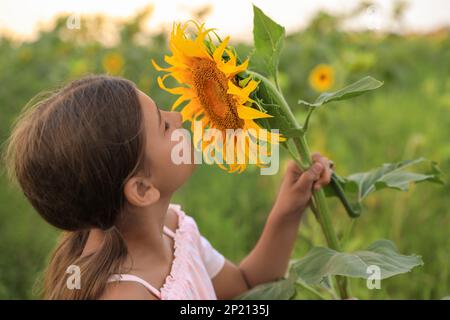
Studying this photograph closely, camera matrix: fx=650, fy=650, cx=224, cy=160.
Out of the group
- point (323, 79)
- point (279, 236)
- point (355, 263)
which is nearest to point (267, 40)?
point (355, 263)

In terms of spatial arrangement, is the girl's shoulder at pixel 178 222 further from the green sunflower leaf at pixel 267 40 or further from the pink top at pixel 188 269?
the green sunflower leaf at pixel 267 40

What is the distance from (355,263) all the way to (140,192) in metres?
0.32

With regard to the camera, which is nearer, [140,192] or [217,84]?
[217,84]

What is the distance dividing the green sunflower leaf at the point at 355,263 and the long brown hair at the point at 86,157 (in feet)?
0.93

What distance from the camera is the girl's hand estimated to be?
37.8 inches

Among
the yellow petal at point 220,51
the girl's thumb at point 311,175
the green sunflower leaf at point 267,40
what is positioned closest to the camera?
the yellow petal at point 220,51

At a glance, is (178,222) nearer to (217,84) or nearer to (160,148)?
(160,148)

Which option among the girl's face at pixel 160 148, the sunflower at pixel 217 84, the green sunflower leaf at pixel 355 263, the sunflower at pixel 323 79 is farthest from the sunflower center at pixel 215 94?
the sunflower at pixel 323 79

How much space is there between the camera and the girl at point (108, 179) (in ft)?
3.01

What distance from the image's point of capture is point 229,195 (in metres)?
2.11

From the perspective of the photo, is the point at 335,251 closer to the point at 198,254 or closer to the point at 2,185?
the point at 198,254

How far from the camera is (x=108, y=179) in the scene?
36.5 inches

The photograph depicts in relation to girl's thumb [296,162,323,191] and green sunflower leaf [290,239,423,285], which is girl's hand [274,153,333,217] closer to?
girl's thumb [296,162,323,191]

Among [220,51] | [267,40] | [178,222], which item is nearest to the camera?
[220,51]
